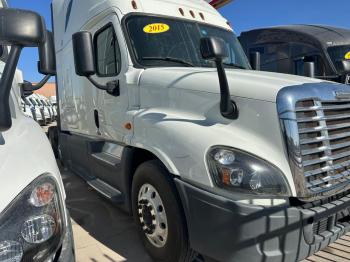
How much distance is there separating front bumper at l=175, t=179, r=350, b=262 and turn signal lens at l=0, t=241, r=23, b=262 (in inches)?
54.8

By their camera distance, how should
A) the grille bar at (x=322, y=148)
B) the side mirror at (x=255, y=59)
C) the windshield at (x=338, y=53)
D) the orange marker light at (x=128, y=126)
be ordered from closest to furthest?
the grille bar at (x=322, y=148), the orange marker light at (x=128, y=126), the side mirror at (x=255, y=59), the windshield at (x=338, y=53)

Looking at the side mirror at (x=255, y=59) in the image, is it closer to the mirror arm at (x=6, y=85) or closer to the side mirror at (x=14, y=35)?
the side mirror at (x=14, y=35)

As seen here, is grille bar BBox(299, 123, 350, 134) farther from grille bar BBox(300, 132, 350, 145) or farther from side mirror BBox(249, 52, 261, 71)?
side mirror BBox(249, 52, 261, 71)

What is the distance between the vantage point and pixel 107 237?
4.02 meters

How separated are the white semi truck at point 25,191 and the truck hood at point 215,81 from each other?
152 cm

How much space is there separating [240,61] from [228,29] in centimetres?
62

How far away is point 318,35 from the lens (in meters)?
9.08

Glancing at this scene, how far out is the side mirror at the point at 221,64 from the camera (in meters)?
2.66

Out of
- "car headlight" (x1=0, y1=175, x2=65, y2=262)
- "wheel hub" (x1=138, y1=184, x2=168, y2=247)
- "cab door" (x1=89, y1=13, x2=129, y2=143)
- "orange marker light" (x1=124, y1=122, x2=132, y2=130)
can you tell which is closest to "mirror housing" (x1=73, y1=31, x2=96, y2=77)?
"cab door" (x1=89, y1=13, x2=129, y2=143)

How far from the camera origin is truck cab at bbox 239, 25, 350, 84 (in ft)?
29.0

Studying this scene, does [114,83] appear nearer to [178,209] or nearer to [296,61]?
[178,209]

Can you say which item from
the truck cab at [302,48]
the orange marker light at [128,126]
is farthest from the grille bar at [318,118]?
the truck cab at [302,48]

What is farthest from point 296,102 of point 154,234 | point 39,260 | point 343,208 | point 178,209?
point 39,260

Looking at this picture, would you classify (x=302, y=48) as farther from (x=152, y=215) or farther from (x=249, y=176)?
(x=249, y=176)
